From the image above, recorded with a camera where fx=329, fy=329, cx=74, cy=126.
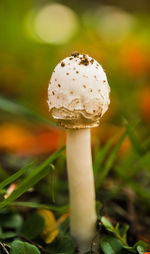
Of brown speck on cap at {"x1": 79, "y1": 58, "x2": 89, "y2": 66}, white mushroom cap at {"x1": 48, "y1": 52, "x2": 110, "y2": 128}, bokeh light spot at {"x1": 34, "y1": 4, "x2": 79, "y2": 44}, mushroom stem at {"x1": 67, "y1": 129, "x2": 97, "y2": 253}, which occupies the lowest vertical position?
mushroom stem at {"x1": 67, "y1": 129, "x2": 97, "y2": 253}

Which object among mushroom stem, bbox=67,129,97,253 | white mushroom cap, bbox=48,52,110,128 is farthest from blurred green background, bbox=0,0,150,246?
white mushroom cap, bbox=48,52,110,128

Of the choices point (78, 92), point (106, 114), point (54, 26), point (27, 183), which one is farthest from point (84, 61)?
point (54, 26)

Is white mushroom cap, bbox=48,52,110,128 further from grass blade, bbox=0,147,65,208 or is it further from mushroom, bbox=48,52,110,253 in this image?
grass blade, bbox=0,147,65,208

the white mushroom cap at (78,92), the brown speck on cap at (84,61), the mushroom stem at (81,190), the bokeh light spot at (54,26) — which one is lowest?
the mushroom stem at (81,190)

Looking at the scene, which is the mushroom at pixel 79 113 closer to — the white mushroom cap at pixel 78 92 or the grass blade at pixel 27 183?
the white mushroom cap at pixel 78 92

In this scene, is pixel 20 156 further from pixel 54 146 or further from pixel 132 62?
pixel 132 62

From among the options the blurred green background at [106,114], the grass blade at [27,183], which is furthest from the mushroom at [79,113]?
the blurred green background at [106,114]

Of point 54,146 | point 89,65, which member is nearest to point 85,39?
point 54,146
